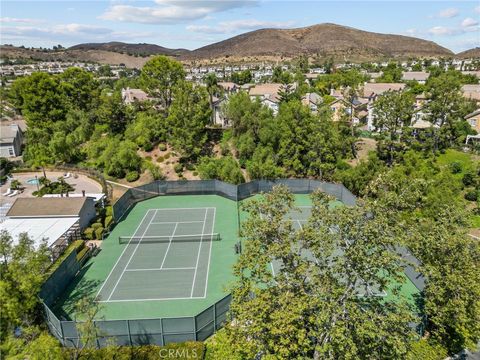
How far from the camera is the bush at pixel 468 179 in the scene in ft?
112

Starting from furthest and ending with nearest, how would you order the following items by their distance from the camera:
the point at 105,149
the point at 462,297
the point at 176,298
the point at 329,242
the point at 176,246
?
the point at 105,149
the point at 176,246
the point at 176,298
the point at 462,297
the point at 329,242

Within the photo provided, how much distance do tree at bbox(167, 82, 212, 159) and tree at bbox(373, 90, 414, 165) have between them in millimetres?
19728

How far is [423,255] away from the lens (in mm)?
14625

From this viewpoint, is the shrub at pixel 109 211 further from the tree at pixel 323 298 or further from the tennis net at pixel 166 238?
the tree at pixel 323 298

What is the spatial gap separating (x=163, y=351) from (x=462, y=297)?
12.0m

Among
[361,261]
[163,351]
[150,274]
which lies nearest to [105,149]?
[150,274]

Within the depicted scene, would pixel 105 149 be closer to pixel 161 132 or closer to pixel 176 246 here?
pixel 161 132

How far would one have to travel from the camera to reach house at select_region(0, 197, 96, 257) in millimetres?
22273

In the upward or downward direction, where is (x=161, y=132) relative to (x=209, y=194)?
upward

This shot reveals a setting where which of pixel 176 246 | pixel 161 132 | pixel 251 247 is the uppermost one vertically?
pixel 251 247

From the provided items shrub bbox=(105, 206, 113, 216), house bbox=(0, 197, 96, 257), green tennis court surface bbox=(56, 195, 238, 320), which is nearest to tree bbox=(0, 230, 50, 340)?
green tennis court surface bbox=(56, 195, 238, 320)

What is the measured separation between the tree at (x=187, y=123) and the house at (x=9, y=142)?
23738 millimetres

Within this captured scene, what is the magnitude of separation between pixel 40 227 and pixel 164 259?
27.3ft

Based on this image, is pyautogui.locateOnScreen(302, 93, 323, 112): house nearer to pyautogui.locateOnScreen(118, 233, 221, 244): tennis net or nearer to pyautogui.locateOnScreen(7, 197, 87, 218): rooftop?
pyautogui.locateOnScreen(118, 233, 221, 244): tennis net
